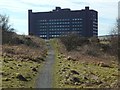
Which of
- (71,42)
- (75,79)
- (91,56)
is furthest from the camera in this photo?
(71,42)

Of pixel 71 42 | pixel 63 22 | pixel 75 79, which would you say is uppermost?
pixel 63 22

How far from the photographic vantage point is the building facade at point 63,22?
130 metres

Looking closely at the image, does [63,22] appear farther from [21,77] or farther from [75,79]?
[21,77]

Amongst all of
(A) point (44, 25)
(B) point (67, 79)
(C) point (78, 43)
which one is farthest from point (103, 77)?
(A) point (44, 25)

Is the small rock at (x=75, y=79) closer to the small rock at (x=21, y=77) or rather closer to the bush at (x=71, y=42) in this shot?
the small rock at (x=21, y=77)

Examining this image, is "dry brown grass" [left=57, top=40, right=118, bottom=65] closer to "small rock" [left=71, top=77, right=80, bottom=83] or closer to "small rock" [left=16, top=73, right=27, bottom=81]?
"small rock" [left=71, top=77, right=80, bottom=83]

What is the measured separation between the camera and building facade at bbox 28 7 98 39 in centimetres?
13000

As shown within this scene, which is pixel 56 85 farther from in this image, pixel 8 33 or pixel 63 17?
pixel 63 17

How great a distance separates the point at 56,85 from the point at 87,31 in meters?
106

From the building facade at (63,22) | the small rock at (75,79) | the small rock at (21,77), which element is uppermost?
the building facade at (63,22)

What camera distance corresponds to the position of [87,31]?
130 m

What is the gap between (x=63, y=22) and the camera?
137000 mm

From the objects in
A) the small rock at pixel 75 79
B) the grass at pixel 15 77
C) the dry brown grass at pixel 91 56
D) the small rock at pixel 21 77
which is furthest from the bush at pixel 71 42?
the small rock at pixel 21 77

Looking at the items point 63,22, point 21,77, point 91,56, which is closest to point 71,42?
point 91,56
